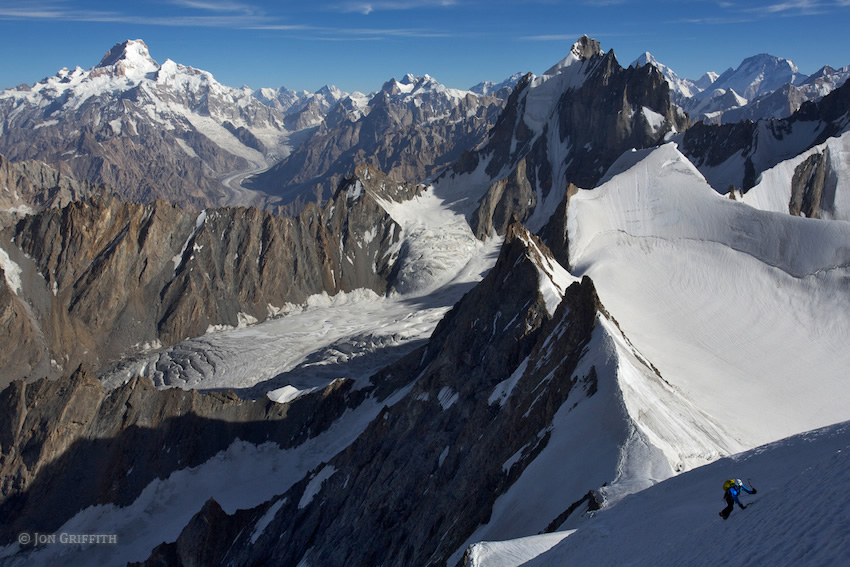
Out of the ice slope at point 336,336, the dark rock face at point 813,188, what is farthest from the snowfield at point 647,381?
the dark rock face at point 813,188

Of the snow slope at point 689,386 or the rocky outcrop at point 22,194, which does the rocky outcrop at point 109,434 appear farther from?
the rocky outcrop at point 22,194

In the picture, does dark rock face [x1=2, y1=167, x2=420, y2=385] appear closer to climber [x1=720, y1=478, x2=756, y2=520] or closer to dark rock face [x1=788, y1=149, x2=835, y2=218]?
dark rock face [x1=788, y1=149, x2=835, y2=218]

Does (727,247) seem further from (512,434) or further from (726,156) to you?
(726,156)

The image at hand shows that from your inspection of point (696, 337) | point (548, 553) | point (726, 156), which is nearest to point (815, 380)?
point (696, 337)

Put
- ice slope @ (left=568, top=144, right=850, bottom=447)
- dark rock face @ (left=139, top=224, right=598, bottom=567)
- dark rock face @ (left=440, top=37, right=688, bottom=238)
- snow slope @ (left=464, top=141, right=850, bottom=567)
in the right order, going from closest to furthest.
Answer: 1. snow slope @ (left=464, top=141, right=850, bottom=567)
2. dark rock face @ (left=139, top=224, right=598, bottom=567)
3. ice slope @ (left=568, top=144, right=850, bottom=447)
4. dark rock face @ (left=440, top=37, right=688, bottom=238)

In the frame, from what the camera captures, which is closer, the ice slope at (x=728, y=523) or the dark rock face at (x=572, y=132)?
the ice slope at (x=728, y=523)

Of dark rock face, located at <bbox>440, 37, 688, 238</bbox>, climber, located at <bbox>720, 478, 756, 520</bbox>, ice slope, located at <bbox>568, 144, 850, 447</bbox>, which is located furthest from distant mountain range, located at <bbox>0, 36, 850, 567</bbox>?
dark rock face, located at <bbox>440, 37, 688, 238</bbox>
